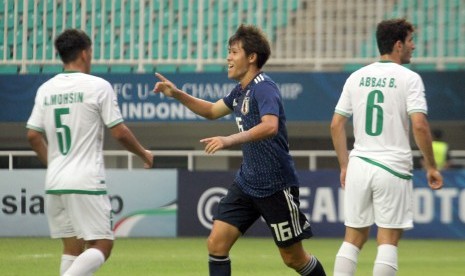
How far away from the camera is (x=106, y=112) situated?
25.9ft

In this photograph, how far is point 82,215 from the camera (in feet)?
25.9

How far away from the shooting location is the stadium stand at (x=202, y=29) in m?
22.5

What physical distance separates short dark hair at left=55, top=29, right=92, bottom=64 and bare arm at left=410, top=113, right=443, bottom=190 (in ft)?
7.34

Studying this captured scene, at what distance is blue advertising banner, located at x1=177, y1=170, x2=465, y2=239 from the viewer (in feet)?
62.7

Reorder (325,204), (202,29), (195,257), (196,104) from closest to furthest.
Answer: (196,104), (195,257), (325,204), (202,29)

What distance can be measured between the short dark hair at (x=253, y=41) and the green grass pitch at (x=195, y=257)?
448 cm

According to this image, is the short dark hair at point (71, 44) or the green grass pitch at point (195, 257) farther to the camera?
the green grass pitch at point (195, 257)

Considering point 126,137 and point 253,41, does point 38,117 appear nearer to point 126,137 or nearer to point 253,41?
point 126,137

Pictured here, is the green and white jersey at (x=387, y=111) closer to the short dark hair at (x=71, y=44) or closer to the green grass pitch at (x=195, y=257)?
the short dark hair at (x=71, y=44)

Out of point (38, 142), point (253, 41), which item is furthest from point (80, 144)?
point (253, 41)

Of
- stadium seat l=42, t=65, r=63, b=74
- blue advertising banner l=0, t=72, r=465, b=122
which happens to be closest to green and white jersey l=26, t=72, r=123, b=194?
blue advertising banner l=0, t=72, r=465, b=122

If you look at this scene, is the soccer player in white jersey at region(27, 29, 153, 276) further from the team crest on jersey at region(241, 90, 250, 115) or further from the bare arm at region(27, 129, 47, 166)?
the team crest on jersey at region(241, 90, 250, 115)

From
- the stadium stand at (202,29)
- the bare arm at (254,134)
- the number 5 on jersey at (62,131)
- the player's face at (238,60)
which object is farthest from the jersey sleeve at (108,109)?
the stadium stand at (202,29)

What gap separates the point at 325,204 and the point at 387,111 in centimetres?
1126
